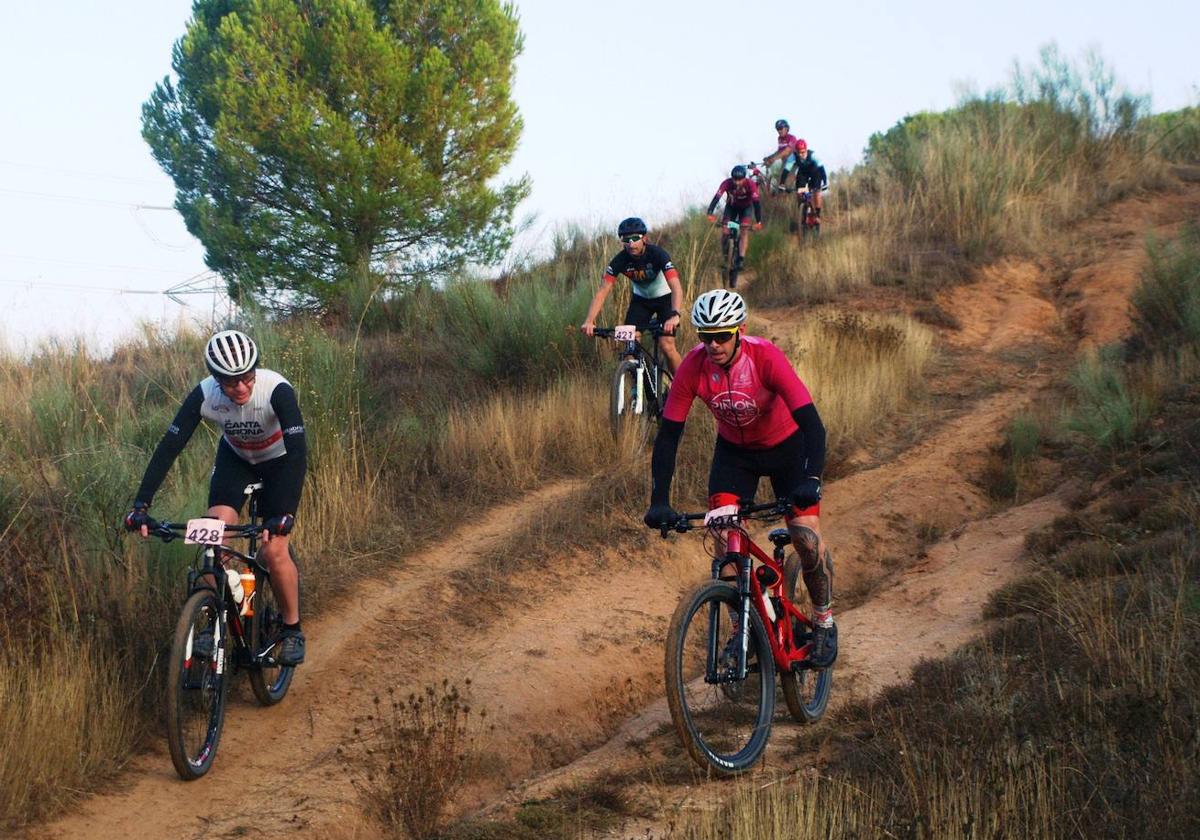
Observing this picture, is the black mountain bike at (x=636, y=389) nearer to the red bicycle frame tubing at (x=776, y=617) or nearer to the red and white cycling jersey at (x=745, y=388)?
the red and white cycling jersey at (x=745, y=388)

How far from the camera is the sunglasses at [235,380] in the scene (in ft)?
22.1

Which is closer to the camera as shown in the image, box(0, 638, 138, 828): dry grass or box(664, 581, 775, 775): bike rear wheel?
box(664, 581, 775, 775): bike rear wheel

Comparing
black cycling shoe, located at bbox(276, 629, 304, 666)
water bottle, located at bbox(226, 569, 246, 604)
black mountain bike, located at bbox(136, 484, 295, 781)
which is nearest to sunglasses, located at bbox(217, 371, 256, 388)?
black mountain bike, located at bbox(136, 484, 295, 781)

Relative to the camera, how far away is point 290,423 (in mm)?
6992

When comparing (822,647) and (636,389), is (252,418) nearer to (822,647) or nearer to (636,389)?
(822,647)

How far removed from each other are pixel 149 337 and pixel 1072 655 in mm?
11897

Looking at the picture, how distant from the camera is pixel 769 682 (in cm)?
618

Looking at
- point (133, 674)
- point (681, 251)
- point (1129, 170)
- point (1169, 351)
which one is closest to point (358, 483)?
point (133, 674)

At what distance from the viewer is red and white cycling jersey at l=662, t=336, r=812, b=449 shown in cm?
643

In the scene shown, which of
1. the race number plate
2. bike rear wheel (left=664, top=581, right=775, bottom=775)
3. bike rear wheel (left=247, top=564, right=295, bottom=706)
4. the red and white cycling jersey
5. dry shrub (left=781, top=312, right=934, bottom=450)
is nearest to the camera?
bike rear wheel (left=664, top=581, right=775, bottom=775)

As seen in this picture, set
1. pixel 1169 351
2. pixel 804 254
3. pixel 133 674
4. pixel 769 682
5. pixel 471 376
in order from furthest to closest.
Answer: pixel 804 254 → pixel 471 376 → pixel 1169 351 → pixel 133 674 → pixel 769 682

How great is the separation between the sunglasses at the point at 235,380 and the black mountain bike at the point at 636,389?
5.41 metres

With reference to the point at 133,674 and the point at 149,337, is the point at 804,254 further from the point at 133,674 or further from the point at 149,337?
the point at 133,674

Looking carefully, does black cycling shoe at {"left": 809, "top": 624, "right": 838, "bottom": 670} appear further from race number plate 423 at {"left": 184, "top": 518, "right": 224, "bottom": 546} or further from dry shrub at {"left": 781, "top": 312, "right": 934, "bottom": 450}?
dry shrub at {"left": 781, "top": 312, "right": 934, "bottom": 450}
